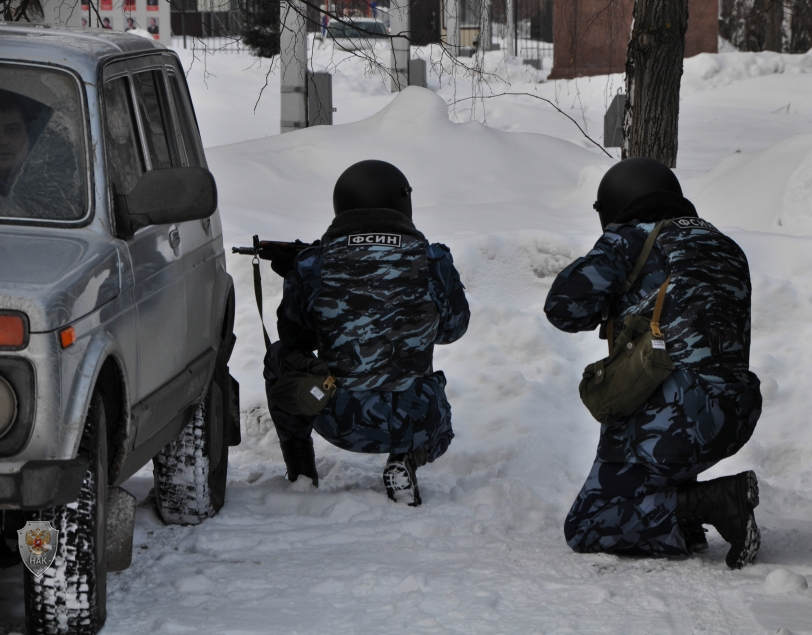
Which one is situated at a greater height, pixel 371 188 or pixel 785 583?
pixel 371 188

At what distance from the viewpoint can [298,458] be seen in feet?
16.6

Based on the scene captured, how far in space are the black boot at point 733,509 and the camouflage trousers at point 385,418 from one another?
47.4 inches

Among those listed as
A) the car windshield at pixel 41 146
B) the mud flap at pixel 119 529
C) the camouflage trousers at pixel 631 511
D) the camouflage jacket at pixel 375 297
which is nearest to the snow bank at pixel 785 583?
the camouflage trousers at pixel 631 511

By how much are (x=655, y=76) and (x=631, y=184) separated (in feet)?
16.5

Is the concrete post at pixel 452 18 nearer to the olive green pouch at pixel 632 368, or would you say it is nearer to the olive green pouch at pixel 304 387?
the olive green pouch at pixel 304 387

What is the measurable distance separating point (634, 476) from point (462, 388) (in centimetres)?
242

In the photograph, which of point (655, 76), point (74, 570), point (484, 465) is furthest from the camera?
point (655, 76)

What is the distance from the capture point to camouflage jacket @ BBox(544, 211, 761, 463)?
4.02 meters

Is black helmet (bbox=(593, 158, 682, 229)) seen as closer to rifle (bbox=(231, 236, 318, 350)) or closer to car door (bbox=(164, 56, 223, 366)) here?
rifle (bbox=(231, 236, 318, 350))

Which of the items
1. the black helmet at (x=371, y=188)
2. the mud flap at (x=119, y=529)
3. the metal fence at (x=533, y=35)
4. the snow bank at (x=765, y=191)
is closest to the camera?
the mud flap at (x=119, y=529)

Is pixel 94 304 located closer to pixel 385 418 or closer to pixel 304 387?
pixel 304 387

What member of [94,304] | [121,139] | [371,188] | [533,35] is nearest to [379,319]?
[371,188]

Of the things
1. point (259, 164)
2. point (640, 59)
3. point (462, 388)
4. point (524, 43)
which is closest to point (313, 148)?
point (259, 164)

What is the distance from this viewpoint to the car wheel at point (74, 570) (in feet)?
9.59
